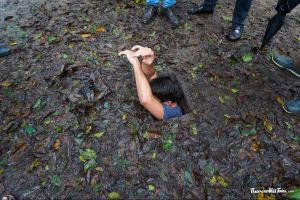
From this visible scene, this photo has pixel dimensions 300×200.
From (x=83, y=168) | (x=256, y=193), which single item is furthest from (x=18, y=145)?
(x=256, y=193)

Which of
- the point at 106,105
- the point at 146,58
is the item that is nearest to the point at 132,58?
the point at 146,58

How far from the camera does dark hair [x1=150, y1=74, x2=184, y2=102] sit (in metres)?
3.73

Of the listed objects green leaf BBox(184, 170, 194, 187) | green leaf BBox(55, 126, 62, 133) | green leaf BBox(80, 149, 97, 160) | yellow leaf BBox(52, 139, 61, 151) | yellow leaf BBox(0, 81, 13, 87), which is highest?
yellow leaf BBox(0, 81, 13, 87)

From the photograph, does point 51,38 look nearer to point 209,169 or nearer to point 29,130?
point 29,130

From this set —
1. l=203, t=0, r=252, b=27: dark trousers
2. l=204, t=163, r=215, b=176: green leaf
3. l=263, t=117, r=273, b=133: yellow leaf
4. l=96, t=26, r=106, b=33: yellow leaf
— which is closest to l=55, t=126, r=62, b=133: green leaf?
l=204, t=163, r=215, b=176: green leaf

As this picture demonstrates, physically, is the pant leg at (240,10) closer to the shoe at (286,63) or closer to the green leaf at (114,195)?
the shoe at (286,63)

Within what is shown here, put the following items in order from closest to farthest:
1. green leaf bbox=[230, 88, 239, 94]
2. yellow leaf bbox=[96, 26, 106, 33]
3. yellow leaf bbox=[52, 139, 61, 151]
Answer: yellow leaf bbox=[52, 139, 61, 151] → green leaf bbox=[230, 88, 239, 94] → yellow leaf bbox=[96, 26, 106, 33]

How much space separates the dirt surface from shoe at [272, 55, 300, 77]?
127mm

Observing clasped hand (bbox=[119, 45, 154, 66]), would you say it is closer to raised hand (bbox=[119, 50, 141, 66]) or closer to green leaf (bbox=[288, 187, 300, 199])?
raised hand (bbox=[119, 50, 141, 66])

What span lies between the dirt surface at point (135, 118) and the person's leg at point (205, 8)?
417 mm

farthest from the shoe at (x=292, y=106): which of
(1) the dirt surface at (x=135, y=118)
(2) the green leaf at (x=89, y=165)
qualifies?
(2) the green leaf at (x=89, y=165)

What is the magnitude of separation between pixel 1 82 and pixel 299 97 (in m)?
4.83

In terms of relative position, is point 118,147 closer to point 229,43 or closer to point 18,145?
point 18,145

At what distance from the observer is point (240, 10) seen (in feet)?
15.4
